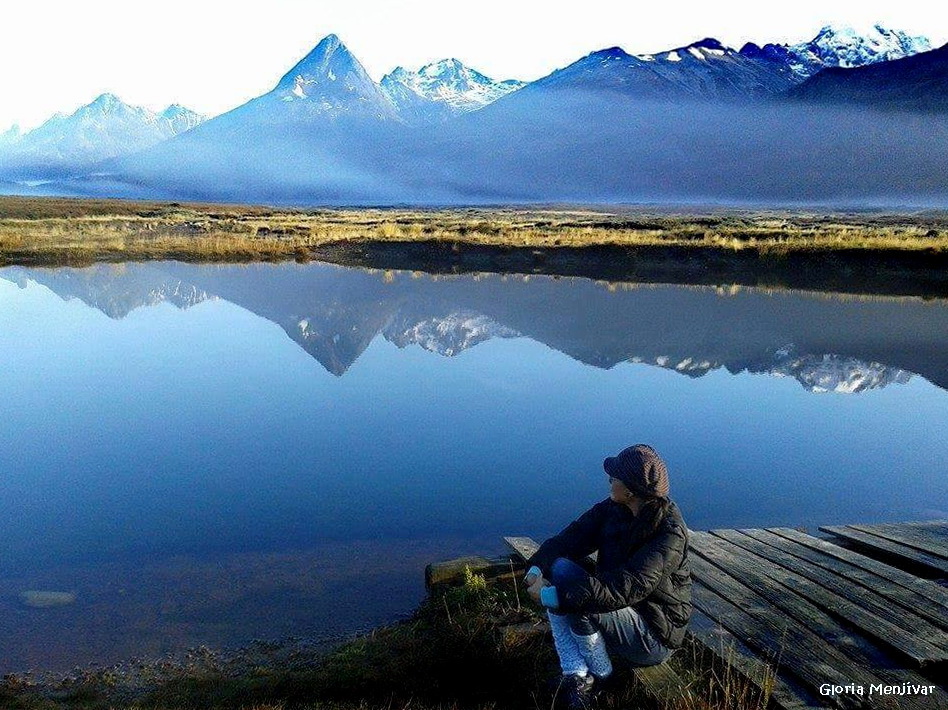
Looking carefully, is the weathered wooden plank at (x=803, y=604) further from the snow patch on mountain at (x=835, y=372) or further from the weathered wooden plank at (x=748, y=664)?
the snow patch on mountain at (x=835, y=372)

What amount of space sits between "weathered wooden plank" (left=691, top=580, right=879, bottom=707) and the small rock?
4166 millimetres

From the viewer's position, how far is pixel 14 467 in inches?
306

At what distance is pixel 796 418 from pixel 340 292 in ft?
41.4

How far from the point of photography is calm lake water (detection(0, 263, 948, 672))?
5820 millimetres

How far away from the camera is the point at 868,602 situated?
4492mm

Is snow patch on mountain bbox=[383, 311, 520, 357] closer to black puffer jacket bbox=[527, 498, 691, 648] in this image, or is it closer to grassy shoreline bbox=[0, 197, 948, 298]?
grassy shoreline bbox=[0, 197, 948, 298]

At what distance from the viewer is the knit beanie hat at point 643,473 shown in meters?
3.54

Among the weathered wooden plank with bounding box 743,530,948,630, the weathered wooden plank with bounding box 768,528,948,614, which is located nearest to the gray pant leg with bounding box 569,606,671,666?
the weathered wooden plank with bounding box 743,530,948,630

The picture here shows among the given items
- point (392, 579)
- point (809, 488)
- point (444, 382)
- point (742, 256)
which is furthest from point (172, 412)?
point (742, 256)

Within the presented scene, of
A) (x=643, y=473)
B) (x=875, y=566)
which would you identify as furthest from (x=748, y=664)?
(x=875, y=566)

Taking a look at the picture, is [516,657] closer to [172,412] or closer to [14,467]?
[14,467]

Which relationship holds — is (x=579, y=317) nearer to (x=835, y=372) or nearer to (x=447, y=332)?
(x=447, y=332)

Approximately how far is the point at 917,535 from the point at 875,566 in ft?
2.98

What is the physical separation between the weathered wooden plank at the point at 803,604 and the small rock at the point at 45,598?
4.30m
